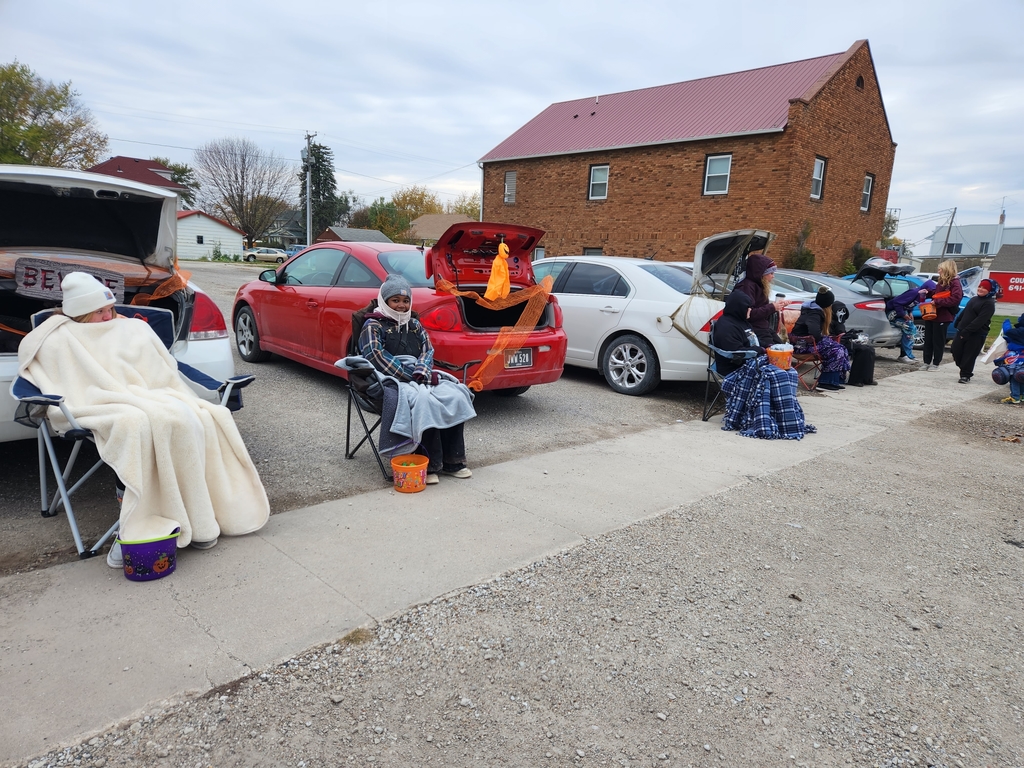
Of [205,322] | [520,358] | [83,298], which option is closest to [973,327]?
[520,358]

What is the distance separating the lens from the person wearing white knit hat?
3.39 m

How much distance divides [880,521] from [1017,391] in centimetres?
609

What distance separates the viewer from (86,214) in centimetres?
450

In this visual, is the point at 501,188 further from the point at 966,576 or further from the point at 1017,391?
the point at 966,576

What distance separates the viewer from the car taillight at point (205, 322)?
434 cm

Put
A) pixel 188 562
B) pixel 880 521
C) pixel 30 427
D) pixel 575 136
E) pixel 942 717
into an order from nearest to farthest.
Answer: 1. pixel 942 717
2. pixel 188 562
3. pixel 30 427
4. pixel 880 521
5. pixel 575 136

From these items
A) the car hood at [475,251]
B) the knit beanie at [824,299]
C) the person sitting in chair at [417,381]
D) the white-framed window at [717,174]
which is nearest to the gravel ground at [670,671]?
the person sitting in chair at [417,381]

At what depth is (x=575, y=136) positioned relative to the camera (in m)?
23.4

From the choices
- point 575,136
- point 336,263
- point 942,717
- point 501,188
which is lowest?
point 942,717

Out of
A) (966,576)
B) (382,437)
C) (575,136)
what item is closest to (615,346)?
(382,437)

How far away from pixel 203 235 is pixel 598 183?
44047mm

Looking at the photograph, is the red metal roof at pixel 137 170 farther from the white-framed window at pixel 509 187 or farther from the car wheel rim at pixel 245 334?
the car wheel rim at pixel 245 334

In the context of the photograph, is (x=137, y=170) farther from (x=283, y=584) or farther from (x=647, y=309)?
(x=283, y=584)

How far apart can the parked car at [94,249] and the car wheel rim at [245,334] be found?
119 inches
